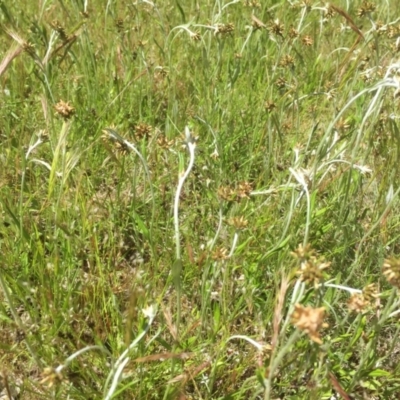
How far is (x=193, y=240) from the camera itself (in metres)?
1.41

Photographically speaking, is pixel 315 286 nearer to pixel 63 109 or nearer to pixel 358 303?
pixel 358 303

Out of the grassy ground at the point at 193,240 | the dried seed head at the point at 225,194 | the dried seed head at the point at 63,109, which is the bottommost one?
the grassy ground at the point at 193,240

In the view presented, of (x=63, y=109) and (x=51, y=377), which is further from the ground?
(x=63, y=109)

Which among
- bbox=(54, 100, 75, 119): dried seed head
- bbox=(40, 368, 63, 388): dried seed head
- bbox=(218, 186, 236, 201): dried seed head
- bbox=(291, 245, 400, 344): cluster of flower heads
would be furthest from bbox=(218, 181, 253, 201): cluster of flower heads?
bbox=(40, 368, 63, 388): dried seed head

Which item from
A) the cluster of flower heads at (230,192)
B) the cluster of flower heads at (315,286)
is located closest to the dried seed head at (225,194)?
the cluster of flower heads at (230,192)

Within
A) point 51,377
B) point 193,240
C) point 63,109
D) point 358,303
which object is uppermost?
point 63,109

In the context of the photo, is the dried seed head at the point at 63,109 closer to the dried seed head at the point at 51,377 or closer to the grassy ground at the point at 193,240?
the grassy ground at the point at 193,240

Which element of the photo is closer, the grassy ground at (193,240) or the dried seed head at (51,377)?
the dried seed head at (51,377)

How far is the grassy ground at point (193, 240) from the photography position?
954 mm

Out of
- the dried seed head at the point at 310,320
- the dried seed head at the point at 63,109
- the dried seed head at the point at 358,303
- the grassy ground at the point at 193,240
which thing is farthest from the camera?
the dried seed head at the point at 63,109

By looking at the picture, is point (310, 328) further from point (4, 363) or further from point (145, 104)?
point (145, 104)

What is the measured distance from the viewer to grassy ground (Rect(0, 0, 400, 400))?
3.13 feet

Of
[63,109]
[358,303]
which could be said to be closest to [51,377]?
[358,303]

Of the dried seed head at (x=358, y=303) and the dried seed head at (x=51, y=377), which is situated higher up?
the dried seed head at (x=51, y=377)
